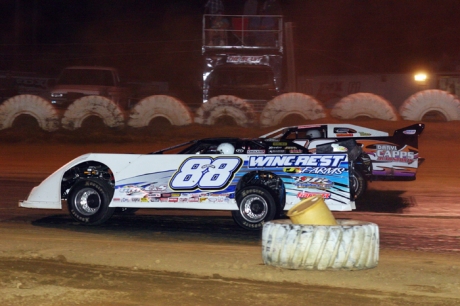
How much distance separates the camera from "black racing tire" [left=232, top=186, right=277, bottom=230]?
884 centimetres

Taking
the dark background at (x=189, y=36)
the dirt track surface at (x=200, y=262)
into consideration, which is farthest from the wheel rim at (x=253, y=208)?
the dark background at (x=189, y=36)

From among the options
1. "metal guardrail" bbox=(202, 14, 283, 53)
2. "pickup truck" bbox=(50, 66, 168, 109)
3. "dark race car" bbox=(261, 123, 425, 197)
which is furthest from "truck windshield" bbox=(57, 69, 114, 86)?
"dark race car" bbox=(261, 123, 425, 197)

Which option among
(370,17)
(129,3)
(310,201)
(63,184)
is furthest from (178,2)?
(310,201)

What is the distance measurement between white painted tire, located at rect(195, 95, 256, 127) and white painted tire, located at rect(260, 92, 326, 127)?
43 cm

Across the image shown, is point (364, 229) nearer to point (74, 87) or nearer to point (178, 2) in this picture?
point (74, 87)

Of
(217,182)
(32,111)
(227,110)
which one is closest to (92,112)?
(32,111)

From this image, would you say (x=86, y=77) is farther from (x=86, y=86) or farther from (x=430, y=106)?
(x=430, y=106)

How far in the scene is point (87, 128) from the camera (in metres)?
19.5

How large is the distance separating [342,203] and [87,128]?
12.3 m

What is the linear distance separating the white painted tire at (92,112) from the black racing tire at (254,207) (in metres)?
11.3

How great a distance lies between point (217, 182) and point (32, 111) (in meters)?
12.6

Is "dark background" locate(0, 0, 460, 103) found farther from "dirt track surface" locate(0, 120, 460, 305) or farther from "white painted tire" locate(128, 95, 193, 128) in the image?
"dirt track surface" locate(0, 120, 460, 305)

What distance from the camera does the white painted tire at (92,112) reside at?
19375 mm

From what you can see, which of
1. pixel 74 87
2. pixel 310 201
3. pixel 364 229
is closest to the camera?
pixel 364 229
